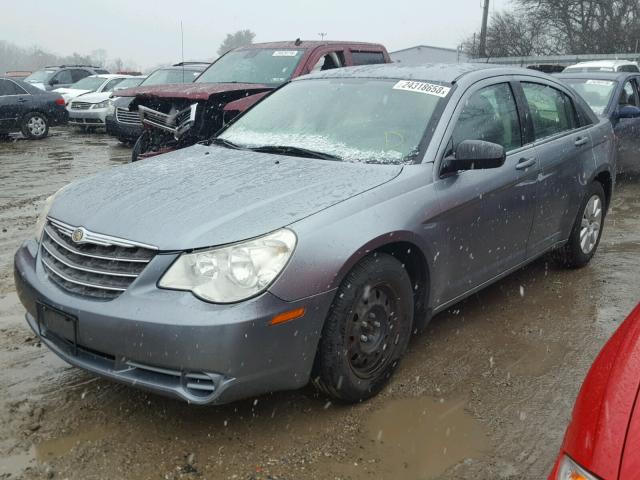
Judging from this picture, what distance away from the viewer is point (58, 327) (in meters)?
2.81

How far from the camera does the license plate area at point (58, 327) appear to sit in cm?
273

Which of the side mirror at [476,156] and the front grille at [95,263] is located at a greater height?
the side mirror at [476,156]

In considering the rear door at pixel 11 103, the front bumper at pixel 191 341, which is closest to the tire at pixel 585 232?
the front bumper at pixel 191 341

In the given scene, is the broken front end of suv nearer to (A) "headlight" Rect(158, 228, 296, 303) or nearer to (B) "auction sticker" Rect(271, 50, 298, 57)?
(B) "auction sticker" Rect(271, 50, 298, 57)

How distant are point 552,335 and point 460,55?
46844 millimetres

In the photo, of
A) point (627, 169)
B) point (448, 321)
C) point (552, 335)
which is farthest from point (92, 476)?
point (627, 169)

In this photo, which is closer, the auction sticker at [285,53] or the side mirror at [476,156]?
the side mirror at [476,156]

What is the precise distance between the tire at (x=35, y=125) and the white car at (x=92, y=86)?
2.34 metres

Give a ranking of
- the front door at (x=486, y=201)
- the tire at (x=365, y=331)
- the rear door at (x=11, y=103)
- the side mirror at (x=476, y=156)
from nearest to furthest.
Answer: the tire at (x=365, y=331) → the side mirror at (x=476, y=156) → the front door at (x=486, y=201) → the rear door at (x=11, y=103)

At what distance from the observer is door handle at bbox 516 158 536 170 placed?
401 centimetres

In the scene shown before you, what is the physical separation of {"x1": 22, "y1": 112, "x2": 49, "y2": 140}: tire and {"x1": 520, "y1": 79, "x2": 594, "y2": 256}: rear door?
42.4ft

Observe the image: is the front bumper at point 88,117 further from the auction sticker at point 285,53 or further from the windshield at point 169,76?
the auction sticker at point 285,53

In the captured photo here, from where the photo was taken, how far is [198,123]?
6.98 metres

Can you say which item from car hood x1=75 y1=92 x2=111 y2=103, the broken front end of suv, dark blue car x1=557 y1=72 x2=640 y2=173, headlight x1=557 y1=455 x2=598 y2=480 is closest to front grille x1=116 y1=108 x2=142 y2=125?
car hood x1=75 y1=92 x2=111 y2=103
